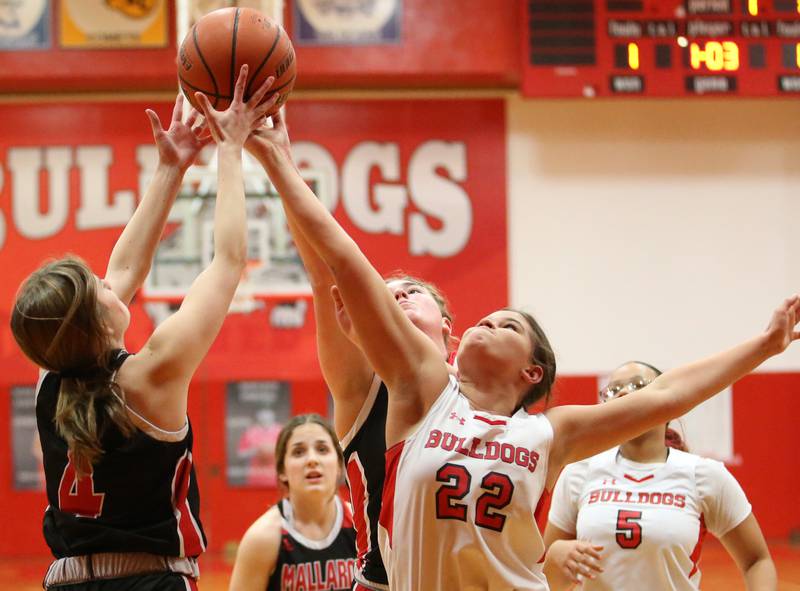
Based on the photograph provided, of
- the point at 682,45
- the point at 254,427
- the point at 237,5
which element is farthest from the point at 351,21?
the point at 254,427

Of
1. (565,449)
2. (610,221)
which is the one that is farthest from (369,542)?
(610,221)

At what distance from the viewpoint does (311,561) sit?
162 inches

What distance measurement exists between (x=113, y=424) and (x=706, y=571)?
731cm

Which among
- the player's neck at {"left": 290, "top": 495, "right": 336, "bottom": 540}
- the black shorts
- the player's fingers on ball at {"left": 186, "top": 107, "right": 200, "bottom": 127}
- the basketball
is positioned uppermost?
the basketball

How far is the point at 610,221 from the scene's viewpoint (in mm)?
9766

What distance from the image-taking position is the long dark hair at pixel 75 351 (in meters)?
2.33

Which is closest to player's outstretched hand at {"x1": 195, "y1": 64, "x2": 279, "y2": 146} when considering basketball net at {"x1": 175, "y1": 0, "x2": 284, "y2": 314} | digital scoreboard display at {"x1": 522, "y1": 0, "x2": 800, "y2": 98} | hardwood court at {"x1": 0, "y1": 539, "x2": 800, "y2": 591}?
basketball net at {"x1": 175, "y1": 0, "x2": 284, "y2": 314}

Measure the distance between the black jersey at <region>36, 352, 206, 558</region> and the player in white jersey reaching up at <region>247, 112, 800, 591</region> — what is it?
0.50 m

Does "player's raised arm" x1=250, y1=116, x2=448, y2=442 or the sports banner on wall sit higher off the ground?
the sports banner on wall

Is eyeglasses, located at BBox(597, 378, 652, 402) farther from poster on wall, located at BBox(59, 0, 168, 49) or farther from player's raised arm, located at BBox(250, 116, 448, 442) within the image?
poster on wall, located at BBox(59, 0, 168, 49)

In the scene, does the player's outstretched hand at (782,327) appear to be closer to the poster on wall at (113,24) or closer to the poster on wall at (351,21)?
the poster on wall at (351,21)

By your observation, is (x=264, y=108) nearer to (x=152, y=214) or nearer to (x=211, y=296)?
(x=152, y=214)

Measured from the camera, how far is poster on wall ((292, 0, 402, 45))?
362 inches

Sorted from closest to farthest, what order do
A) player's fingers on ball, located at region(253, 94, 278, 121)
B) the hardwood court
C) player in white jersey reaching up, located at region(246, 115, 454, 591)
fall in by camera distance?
player's fingers on ball, located at region(253, 94, 278, 121)
player in white jersey reaching up, located at region(246, 115, 454, 591)
the hardwood court
